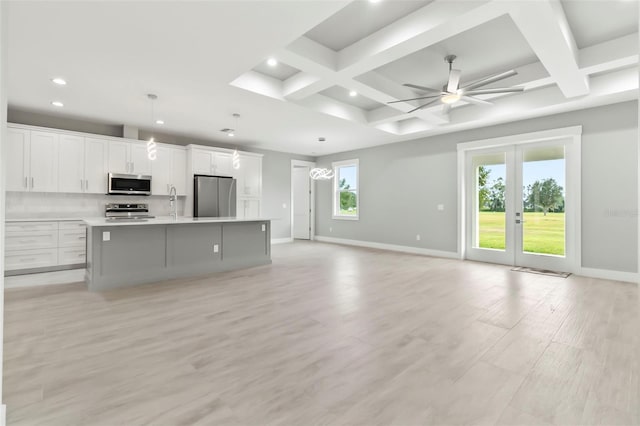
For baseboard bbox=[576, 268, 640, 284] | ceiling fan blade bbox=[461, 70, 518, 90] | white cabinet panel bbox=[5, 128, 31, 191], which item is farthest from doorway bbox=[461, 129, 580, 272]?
white cabinet panel bbox=[5, 128, 31, 191]

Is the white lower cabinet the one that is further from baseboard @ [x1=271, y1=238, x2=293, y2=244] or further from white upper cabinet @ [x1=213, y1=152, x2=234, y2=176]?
baseboard @ [x1=271, y1=238, x2=293, y2=244]

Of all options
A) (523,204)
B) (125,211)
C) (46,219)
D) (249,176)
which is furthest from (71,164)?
(523,204)

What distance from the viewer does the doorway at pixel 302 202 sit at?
9.48 m

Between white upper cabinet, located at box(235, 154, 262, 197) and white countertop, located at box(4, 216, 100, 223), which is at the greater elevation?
white upper cabinet, located at box(235, 154, 262, 197)

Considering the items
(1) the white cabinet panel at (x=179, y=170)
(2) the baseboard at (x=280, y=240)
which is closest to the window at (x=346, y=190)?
(2) the baseboard at (x=280, y=240)

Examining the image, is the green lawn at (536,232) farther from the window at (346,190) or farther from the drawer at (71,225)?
the drawer at (71,225)

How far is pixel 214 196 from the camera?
22.2 ft

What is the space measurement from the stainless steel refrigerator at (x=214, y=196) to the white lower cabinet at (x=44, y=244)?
2.04m

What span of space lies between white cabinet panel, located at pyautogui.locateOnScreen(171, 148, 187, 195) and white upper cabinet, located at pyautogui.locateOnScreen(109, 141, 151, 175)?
493 millimetres

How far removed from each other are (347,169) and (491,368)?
7.13m

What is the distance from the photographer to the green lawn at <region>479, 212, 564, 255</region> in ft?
16.8

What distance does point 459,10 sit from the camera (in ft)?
8.14

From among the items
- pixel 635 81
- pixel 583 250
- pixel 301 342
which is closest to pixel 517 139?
pixel 635 81

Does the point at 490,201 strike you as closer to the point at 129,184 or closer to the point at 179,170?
the point at 179,170
